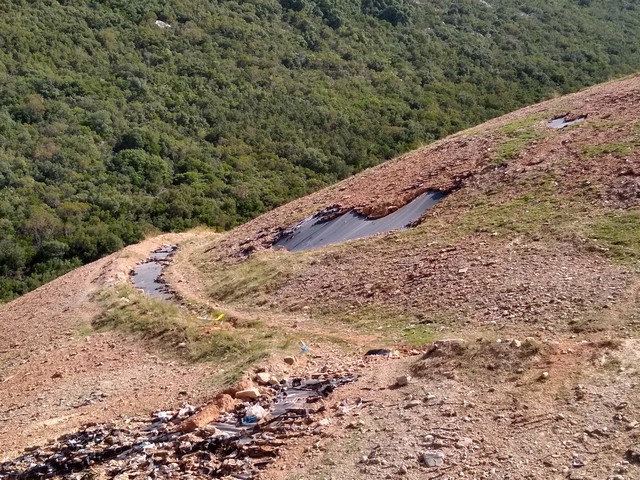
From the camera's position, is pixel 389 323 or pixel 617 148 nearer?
pixel 389 323

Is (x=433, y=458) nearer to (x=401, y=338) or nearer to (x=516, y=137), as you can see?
(x=401, y=338)

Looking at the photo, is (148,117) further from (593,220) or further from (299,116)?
(593,220)

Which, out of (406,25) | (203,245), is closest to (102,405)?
(203,245)

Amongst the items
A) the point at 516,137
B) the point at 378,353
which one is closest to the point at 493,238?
the point at 378,353

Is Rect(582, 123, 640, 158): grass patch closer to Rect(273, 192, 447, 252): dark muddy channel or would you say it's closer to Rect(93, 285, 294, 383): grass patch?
Rect(273, 192, 447, 252): dark muddy channel

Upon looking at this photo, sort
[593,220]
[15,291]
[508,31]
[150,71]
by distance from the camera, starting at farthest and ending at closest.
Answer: [508,31] → [150,71] → [15,291] → [593,220]

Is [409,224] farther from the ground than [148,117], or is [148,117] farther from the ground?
[148,117]
